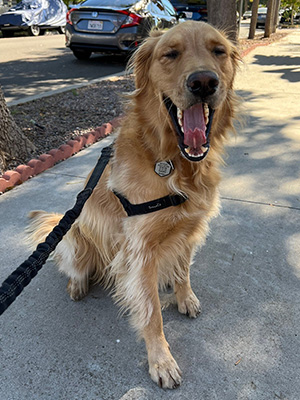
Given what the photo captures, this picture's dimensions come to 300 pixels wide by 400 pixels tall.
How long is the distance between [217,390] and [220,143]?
4.89 feet

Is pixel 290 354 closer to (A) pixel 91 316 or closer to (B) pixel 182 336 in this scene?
(B) pixel 182 336

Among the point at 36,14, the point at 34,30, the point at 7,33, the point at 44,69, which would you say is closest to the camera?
the point at 44,69

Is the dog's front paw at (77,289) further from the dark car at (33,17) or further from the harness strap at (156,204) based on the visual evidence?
the dark car at (33,17)

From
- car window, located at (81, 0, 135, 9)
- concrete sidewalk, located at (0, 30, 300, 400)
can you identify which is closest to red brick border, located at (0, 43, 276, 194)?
concrete sidewalk, located at (0, 30, 300, 400)

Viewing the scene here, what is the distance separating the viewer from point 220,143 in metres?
2.40

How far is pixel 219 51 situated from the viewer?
2229mm

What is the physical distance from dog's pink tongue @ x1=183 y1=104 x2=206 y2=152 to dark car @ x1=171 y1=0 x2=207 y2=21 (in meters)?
15.6

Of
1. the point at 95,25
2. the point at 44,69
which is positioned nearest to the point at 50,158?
the point at 44,69

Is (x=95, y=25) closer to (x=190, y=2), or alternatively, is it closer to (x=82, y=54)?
(x=82, y=54)

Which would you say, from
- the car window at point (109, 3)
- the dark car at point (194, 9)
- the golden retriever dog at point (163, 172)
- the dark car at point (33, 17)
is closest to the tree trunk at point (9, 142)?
the golden retriever dog at point (163, 172)

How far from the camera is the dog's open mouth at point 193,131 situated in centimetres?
202

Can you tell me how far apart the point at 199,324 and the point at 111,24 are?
9005mm

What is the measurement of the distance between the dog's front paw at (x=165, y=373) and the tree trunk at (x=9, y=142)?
9.24 ft

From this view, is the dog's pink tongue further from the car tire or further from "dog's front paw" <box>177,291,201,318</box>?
the car tire
